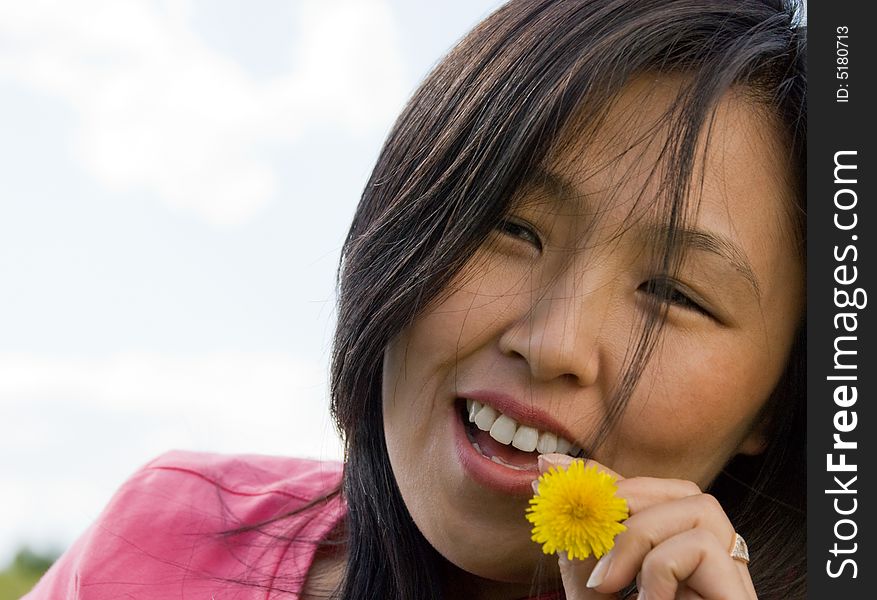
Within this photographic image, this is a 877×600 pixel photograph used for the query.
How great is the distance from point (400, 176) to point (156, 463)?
118 centimetres

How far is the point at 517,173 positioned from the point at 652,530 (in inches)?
25.3

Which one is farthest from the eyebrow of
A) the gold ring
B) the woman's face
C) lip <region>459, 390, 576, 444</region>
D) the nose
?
the gold ring

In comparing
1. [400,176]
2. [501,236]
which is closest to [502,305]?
[501,236]

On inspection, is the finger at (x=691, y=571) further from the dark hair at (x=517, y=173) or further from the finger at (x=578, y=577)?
the dark hair at (x=517, y=173)

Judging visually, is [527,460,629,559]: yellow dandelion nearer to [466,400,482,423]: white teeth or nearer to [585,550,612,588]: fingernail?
[585,550,612,588]: fingernail

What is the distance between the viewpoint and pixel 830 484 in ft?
6.77

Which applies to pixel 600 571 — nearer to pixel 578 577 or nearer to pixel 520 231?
pixel 578 577

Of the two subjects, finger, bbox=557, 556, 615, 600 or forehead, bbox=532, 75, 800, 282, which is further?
forehead, bbox=532, 75, 800, 282

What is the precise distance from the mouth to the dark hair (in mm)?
106

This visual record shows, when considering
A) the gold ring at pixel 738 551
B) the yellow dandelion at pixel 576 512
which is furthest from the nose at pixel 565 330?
the gold ring at pixel 738 551

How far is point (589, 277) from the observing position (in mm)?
1892

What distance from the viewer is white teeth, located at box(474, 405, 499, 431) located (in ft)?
6.40

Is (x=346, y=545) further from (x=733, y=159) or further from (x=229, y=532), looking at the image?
(x=733, y=159)

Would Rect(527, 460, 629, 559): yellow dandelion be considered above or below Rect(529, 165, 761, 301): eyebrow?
below
